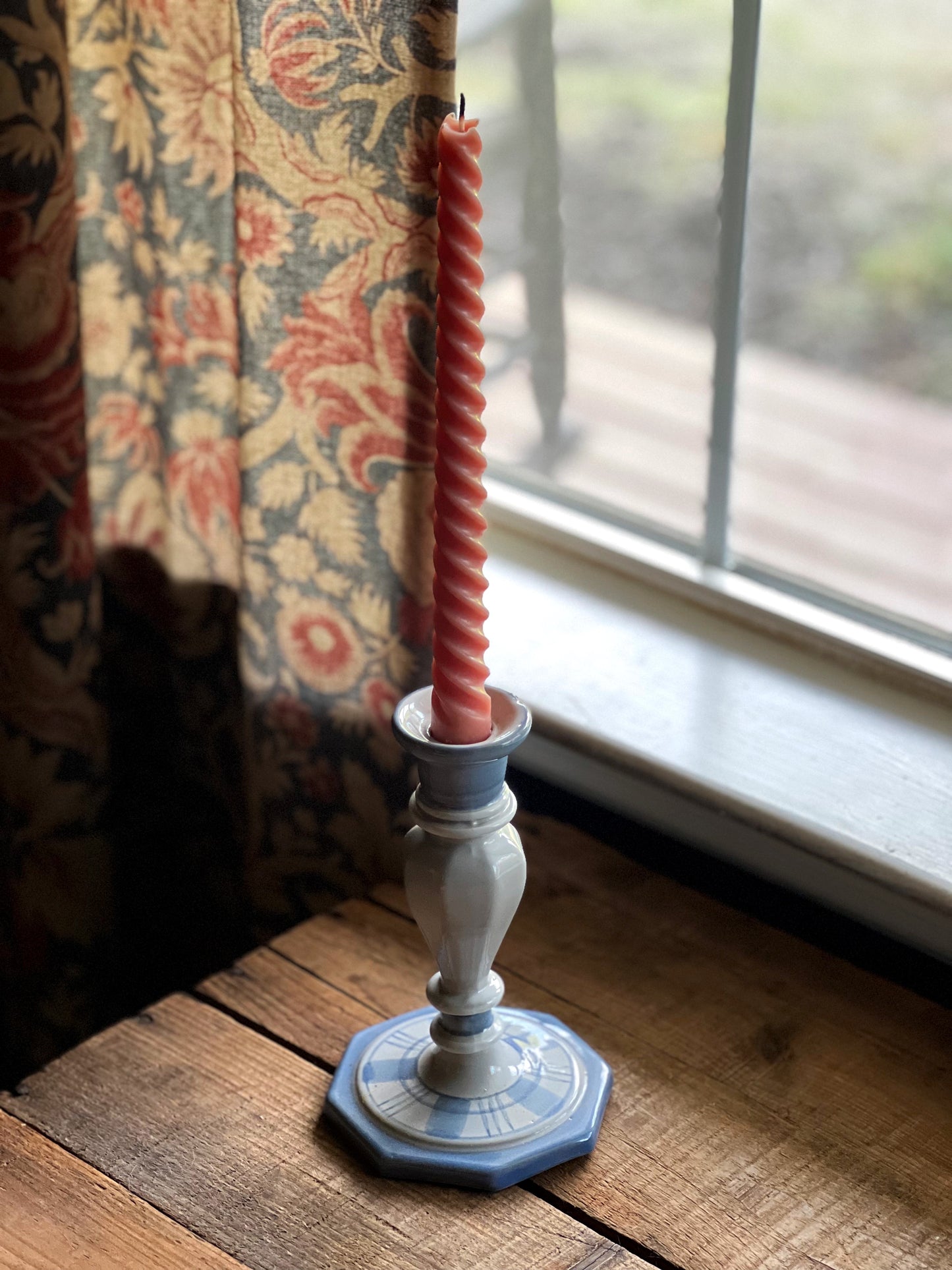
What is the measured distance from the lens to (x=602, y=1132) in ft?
2.44

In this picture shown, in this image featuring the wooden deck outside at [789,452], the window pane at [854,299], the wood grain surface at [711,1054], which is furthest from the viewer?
the window pane at [854,299]

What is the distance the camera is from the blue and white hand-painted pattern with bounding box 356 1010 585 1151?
709 mm

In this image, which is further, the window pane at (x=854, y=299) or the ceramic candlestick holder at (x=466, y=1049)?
the window pane at (x=854, y=299)

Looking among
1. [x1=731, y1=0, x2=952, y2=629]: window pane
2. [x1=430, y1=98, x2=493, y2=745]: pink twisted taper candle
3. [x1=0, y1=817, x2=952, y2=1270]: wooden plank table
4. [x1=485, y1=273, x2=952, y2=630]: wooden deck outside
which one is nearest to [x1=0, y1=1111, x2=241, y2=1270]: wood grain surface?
[x1=0, y1=817, x2=952, y2=1270]: wooden plank table

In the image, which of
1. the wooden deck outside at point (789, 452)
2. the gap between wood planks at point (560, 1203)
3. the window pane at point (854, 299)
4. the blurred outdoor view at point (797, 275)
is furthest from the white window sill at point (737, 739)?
the window pane at point (854, 299)

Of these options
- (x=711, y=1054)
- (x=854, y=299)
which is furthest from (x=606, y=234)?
(x=711, y=1054)

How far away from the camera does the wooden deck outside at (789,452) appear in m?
2.36

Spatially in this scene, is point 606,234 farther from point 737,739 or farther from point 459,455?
point 459,455

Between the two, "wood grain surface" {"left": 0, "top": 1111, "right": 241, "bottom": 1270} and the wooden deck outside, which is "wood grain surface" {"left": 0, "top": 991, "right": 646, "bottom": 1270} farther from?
the wooden deck outside

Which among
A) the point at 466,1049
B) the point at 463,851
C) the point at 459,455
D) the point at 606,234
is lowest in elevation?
the point at 606,234

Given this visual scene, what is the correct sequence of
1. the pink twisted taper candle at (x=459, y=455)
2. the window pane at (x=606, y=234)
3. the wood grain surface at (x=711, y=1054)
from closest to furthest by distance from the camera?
the pink twisted taper candle at (x=459, y=455), the wood grain surface at (x=711, y=1054), the window pane at (x=606, y=234)

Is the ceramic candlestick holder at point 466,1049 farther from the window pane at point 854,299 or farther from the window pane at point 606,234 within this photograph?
the window pane at point 854,299

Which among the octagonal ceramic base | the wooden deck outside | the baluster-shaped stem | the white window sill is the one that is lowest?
the wooden deck outside

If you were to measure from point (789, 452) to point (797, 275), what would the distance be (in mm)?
634
